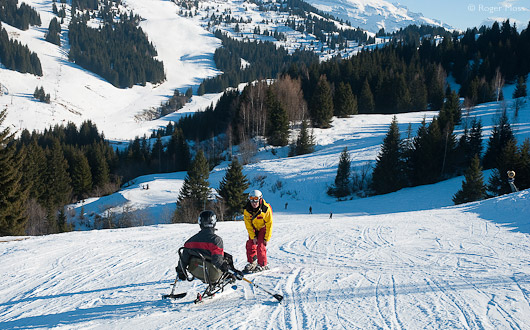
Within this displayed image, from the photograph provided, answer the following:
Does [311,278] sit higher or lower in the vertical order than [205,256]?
lower

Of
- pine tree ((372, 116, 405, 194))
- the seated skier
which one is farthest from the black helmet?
pine tree ((372, 116, 405, 194))

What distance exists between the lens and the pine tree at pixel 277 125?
54219 millimetres

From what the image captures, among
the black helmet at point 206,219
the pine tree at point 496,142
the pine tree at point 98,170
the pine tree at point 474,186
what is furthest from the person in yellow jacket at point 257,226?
the pine tree at point 98,170

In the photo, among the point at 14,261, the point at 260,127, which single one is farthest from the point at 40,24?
the point at 14,261

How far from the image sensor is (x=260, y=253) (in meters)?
6.76

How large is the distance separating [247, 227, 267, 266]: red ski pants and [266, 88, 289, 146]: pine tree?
158 feet

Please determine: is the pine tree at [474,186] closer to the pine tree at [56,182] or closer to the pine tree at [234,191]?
the pine tree at [234,191]

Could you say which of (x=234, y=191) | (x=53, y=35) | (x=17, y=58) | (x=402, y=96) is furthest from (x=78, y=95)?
(x=402, y=96)

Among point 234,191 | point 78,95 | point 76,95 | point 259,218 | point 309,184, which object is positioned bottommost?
point 309,184

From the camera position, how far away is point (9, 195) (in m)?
18.0

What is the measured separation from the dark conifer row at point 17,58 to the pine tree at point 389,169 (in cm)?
14052

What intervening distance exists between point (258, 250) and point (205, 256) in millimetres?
2048

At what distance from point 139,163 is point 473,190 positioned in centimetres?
6327

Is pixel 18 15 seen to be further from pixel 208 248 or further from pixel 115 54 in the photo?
pixel 208 248
